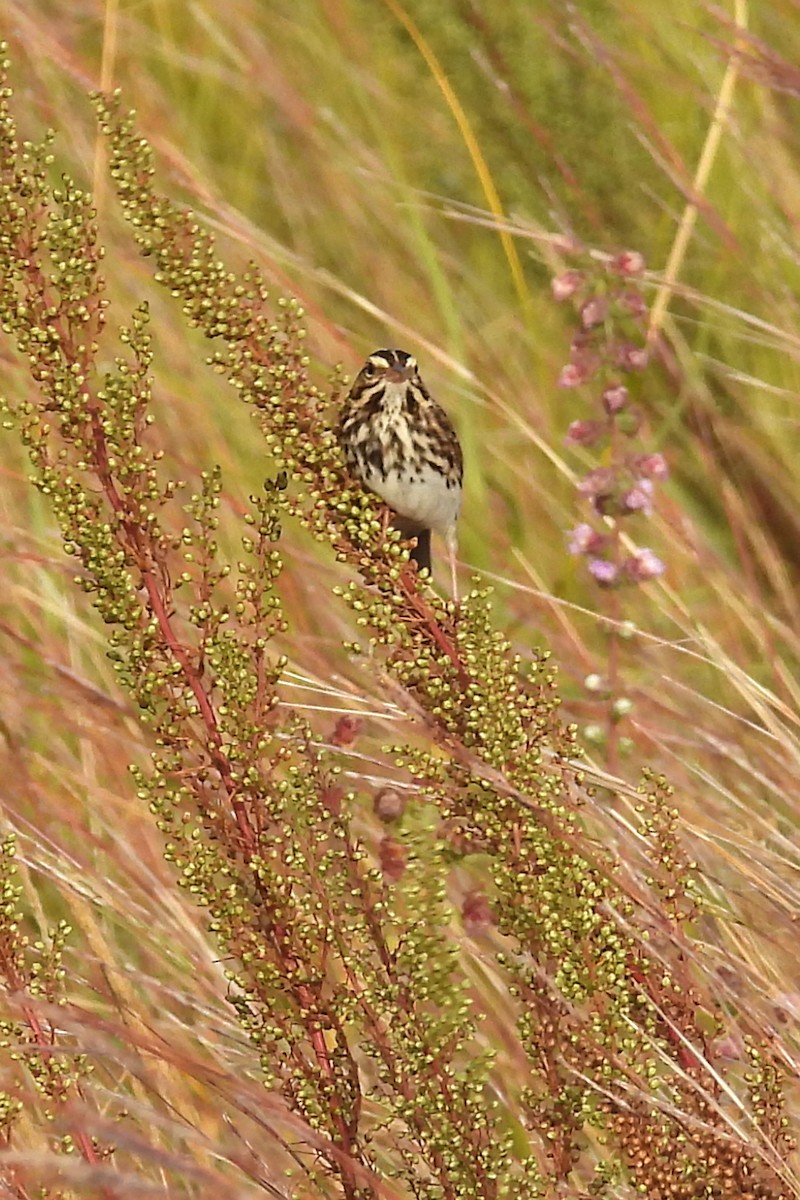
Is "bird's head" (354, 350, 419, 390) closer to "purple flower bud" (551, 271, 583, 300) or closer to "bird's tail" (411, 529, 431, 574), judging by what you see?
"bird's tail" (411, 529, 431, 574)

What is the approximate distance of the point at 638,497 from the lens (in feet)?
8.35

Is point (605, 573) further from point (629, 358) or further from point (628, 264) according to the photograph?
point (628, 264)

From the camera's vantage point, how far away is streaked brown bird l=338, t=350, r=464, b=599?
3.24 metres

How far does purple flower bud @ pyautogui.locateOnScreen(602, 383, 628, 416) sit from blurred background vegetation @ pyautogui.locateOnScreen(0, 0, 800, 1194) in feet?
0.71

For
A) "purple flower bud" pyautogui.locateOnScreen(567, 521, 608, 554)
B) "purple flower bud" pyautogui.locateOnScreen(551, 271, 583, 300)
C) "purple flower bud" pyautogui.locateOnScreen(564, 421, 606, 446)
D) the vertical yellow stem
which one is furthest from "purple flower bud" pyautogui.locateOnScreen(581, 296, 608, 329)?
the vertical yellow stem

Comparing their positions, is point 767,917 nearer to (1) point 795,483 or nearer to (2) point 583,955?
(2) point 583,955

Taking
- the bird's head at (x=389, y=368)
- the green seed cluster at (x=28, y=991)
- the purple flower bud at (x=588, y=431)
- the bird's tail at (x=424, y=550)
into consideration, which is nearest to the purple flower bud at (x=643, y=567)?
the purple flower bud at (x=588, y=431)

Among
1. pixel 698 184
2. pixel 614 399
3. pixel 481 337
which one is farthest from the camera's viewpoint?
pixel 481 337

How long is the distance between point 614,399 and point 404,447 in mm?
825

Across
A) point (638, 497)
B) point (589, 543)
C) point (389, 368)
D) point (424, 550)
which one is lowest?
point (424, 550)

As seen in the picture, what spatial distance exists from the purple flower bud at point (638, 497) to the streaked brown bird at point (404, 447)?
64cm

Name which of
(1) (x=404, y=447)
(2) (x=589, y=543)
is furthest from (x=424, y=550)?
(2) (x=589, y=543)

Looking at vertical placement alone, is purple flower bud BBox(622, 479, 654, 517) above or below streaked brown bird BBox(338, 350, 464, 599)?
above

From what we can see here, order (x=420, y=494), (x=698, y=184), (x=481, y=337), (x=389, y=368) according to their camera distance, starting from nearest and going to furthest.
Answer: (x=420, y=494) → (x=389, y=368) → (x=698, y=184) → (x=481, y=337)
